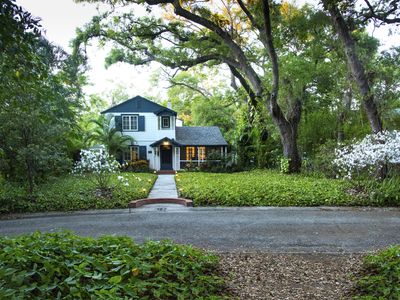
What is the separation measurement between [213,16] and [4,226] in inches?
472

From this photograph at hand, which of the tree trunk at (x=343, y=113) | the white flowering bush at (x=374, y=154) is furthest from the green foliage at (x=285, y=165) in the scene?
the white flowering bush at (x=374, y=154)

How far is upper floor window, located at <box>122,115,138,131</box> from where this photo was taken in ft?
74.4

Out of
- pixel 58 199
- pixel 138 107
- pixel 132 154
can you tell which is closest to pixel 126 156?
pixel 132 154

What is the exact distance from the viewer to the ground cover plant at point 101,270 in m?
2.61

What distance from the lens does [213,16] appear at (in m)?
15.0

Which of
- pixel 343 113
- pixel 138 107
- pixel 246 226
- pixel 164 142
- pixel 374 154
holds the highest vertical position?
pixel 138 107

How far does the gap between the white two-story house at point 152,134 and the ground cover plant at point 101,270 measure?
18642mm

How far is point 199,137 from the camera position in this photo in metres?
24.1

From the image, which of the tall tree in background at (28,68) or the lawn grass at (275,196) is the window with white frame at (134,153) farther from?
the tall tree in background at (28,68)

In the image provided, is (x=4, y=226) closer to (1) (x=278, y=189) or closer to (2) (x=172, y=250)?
(2) (x=172, y=250)

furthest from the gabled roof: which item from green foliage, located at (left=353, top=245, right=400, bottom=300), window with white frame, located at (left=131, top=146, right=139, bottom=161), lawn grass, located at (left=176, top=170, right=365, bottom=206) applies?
green foliage, located at (left=353, top=245, right=400, bottom=300)

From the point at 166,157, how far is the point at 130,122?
3.45 meters

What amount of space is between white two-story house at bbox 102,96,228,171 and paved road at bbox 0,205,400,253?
1363 cm

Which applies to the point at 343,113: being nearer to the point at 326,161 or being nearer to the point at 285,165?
the point at 326,161
